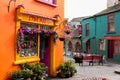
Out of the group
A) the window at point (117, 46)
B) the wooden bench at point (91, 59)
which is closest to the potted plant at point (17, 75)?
the wooden bench at point (91, 59)

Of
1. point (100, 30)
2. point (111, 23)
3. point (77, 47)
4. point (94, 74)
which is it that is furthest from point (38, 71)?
point (77, 47)

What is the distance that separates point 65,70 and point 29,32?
318 cm

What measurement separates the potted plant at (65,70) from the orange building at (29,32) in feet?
0.96

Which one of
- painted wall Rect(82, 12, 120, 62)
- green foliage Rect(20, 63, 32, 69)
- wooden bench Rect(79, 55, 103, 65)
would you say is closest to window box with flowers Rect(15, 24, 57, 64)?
green foliage Rect(20, 63, 32, 69)

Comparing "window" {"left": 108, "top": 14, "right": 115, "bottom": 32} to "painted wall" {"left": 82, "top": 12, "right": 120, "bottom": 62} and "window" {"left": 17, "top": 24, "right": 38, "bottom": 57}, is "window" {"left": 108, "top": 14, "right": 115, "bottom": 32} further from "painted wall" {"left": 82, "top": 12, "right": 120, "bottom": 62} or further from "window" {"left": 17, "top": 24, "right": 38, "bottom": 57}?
"window" {"left": 17, "top": 24, "right": 38, "bottom": 57}

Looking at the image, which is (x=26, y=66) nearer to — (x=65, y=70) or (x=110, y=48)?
(x=65, y=70)

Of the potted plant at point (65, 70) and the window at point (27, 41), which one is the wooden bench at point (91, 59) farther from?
the window at point (27, 41)

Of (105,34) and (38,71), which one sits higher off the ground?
(105,34)

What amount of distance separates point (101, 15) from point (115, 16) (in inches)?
109

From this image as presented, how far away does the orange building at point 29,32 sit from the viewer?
32.0 feet

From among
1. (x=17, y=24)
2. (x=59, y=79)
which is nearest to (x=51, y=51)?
(x=59, y=79)

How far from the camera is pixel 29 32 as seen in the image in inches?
420

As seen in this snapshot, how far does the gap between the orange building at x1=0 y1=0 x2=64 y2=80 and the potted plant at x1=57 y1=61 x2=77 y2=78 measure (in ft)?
0.96

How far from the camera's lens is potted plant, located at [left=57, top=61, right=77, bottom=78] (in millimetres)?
12781
